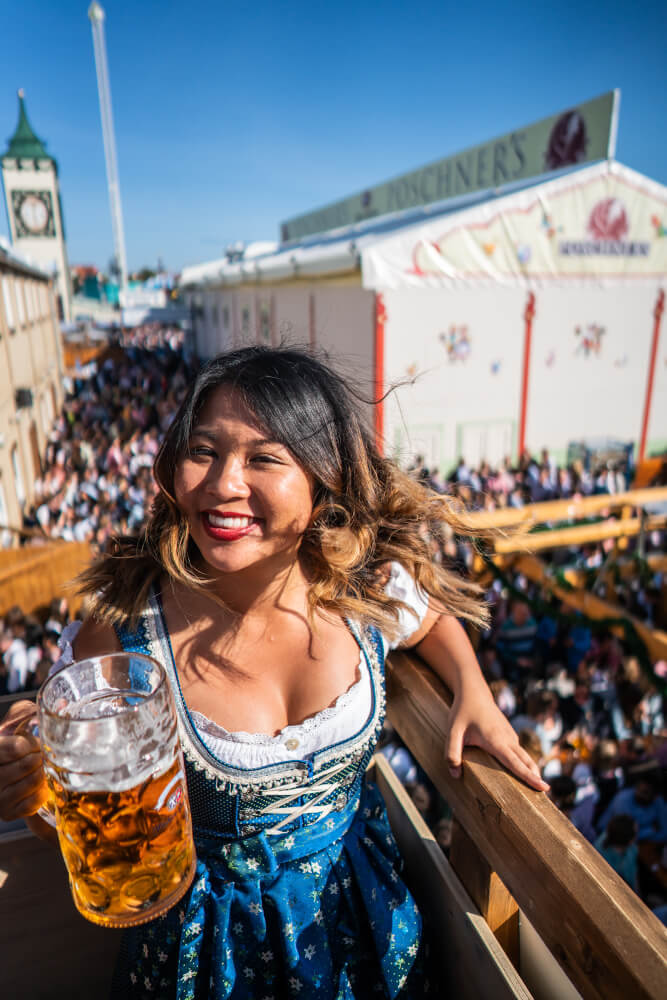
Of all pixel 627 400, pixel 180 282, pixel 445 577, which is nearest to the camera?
pixel 445 577

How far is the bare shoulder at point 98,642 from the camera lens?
1.16 meters

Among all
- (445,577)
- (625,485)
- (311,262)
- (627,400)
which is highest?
(311,262)

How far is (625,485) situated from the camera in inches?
401

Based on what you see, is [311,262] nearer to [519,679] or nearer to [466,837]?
[519,679]

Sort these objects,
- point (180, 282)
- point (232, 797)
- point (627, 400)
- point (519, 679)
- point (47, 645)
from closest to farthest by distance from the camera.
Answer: point (232, 797)
point (47, 645)
point (519, 679)
point (627, 400)
point (180, 282)


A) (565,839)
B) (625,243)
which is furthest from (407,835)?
(625,243)

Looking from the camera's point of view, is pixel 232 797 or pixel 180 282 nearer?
pixel 232 797

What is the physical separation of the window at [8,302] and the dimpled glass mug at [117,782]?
34.4 feet

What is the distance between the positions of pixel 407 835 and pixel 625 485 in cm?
997

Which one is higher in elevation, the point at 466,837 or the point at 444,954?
the point at 466,837

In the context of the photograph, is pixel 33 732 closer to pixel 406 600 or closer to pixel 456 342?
pixel 406 600

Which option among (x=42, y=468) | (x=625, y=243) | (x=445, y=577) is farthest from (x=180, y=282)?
(x=445, y=577)

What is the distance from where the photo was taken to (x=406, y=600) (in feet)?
4.61

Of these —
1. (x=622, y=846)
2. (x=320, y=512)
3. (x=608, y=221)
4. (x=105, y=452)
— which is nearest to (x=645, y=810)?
(x=622, y=846)
